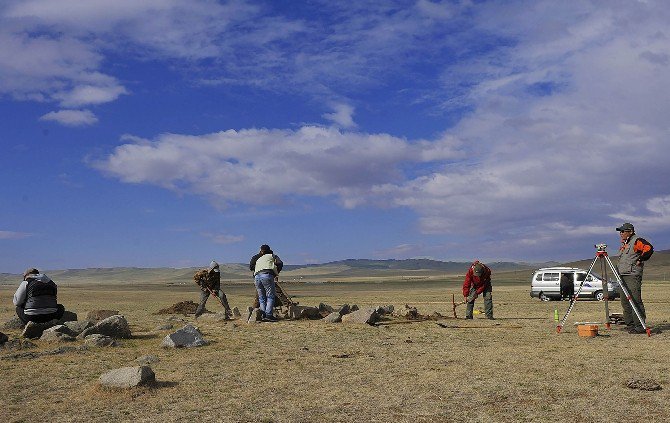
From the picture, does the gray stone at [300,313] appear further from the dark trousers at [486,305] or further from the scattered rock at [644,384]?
the scattered rock at [644,384]

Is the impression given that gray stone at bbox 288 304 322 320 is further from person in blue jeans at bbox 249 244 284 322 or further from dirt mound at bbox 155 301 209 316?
dirt mound at bbox 155 301 209 316

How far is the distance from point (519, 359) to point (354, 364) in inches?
111

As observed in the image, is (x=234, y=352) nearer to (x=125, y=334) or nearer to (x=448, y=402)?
(x=125, y=334)

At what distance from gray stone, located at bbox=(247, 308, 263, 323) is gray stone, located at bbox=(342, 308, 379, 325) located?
2.36 metres

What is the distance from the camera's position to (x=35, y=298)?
1526 cm

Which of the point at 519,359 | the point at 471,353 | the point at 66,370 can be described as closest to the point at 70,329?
the point at 66,370

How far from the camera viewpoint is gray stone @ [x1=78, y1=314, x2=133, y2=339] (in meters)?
13.9

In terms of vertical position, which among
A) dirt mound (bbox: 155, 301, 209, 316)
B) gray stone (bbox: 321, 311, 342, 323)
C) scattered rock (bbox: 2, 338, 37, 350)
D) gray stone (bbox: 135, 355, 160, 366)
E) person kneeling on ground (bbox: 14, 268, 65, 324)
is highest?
person kneeling on ground (bbox: 14, 268, 65, 324)

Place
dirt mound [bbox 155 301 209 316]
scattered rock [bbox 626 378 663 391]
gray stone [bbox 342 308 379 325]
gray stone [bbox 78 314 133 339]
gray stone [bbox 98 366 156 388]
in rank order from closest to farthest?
scattered rock [bbox 626 378 663 391]
gray stone [bbox 98 366 156 388]
gray stone [bbox 78 314 133 339]
gray stone [bbox 342 308 379 325]
dirt mound [bbox 155 301 209 316]

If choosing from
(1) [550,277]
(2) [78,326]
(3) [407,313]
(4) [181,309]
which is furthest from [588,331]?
(1) [550,277]

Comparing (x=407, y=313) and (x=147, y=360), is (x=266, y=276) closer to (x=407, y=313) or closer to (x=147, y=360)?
(x=407, y=313)

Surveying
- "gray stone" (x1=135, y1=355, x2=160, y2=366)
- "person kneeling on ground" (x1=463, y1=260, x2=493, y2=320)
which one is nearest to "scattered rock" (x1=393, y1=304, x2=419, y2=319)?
"person kneeling on ground" (x1=463, y1=260, x2=493, y2=320)

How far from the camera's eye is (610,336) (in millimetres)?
13875

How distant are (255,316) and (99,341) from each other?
18.3 ft
